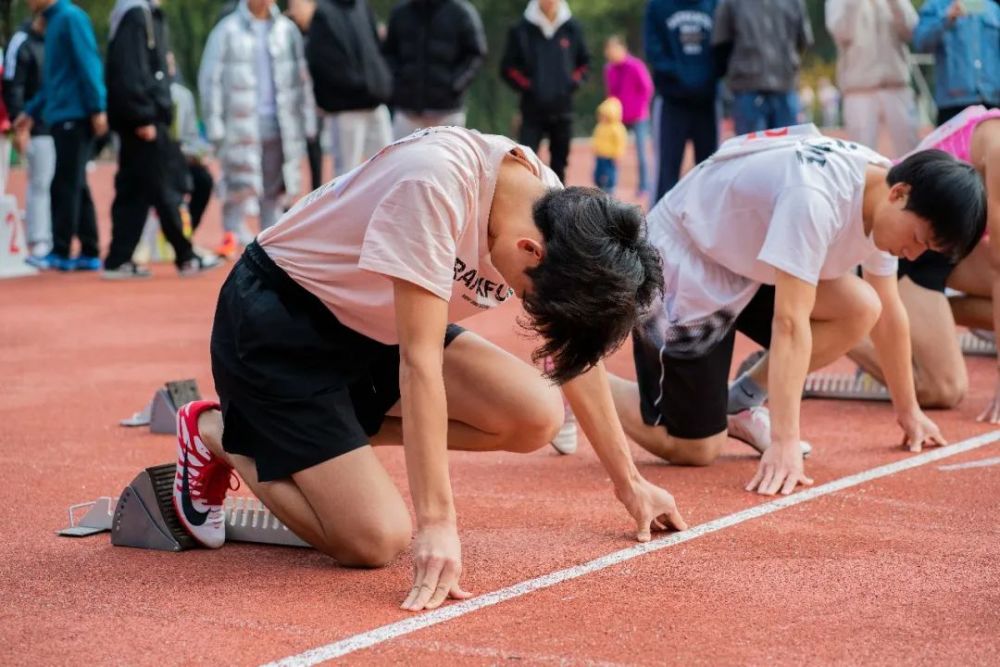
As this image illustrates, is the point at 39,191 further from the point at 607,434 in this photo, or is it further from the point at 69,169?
the point at 607,434

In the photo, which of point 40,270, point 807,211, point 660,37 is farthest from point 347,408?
point 40,270

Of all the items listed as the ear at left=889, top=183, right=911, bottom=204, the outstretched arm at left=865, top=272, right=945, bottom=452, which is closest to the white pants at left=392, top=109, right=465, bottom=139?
the outstretched arm at left=865, top=272, right=945, bottom=452

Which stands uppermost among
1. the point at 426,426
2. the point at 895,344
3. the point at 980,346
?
the point at 426,426

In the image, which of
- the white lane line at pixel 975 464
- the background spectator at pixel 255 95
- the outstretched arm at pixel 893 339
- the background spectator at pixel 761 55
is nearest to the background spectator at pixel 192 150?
the background spectator at pixel 255 95

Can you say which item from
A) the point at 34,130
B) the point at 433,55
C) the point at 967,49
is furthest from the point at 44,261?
the point at 967,49

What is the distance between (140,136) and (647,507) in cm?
793

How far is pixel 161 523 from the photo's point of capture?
4.39 m

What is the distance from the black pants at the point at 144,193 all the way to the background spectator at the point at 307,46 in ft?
4.15

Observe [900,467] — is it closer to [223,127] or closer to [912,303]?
[912,303]

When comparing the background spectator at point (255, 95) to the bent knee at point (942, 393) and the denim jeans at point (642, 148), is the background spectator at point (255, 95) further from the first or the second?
the bent knee at point (942, 393)

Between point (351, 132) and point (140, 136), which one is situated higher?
point (140, 136)

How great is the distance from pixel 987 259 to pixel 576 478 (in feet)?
9.02

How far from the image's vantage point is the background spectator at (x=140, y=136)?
1102cm

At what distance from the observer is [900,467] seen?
5.46 metres
